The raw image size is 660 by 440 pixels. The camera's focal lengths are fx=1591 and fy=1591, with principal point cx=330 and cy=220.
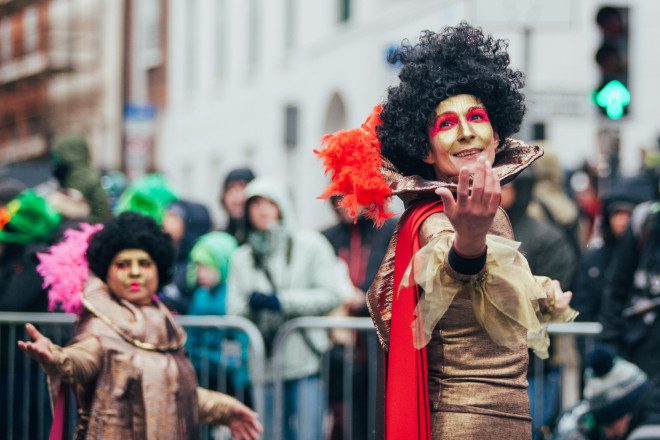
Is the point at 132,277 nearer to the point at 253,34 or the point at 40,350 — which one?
the point at 40,350

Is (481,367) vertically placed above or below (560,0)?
below

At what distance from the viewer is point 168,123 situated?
39.3 m

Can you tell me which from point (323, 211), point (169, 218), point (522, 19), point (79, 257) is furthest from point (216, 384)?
point (323, 211)

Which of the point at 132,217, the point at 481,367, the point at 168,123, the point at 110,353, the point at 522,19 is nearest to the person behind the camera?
the point at 481,367

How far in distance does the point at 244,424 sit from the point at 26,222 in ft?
9.57

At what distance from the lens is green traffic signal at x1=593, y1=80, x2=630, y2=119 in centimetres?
1259

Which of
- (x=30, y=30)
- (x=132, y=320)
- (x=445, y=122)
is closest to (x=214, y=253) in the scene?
(x=132, y=320)

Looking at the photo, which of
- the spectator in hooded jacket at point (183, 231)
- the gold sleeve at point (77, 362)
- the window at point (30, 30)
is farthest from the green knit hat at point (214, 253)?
the window at point (30, 30)

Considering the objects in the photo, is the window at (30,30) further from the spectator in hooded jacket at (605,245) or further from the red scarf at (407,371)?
the red scarf at (407,371)

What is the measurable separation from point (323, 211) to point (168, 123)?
12.8 m

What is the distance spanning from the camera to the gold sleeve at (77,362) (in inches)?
241

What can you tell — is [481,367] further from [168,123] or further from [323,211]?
[168,123]

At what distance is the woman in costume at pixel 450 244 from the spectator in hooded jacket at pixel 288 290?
3772 millimetres

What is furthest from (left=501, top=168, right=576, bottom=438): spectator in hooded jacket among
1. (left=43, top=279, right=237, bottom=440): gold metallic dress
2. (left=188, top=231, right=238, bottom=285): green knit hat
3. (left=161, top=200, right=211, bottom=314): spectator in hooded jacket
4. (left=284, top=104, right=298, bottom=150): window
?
(left=284, top=104, right=298, bottom=150): window
